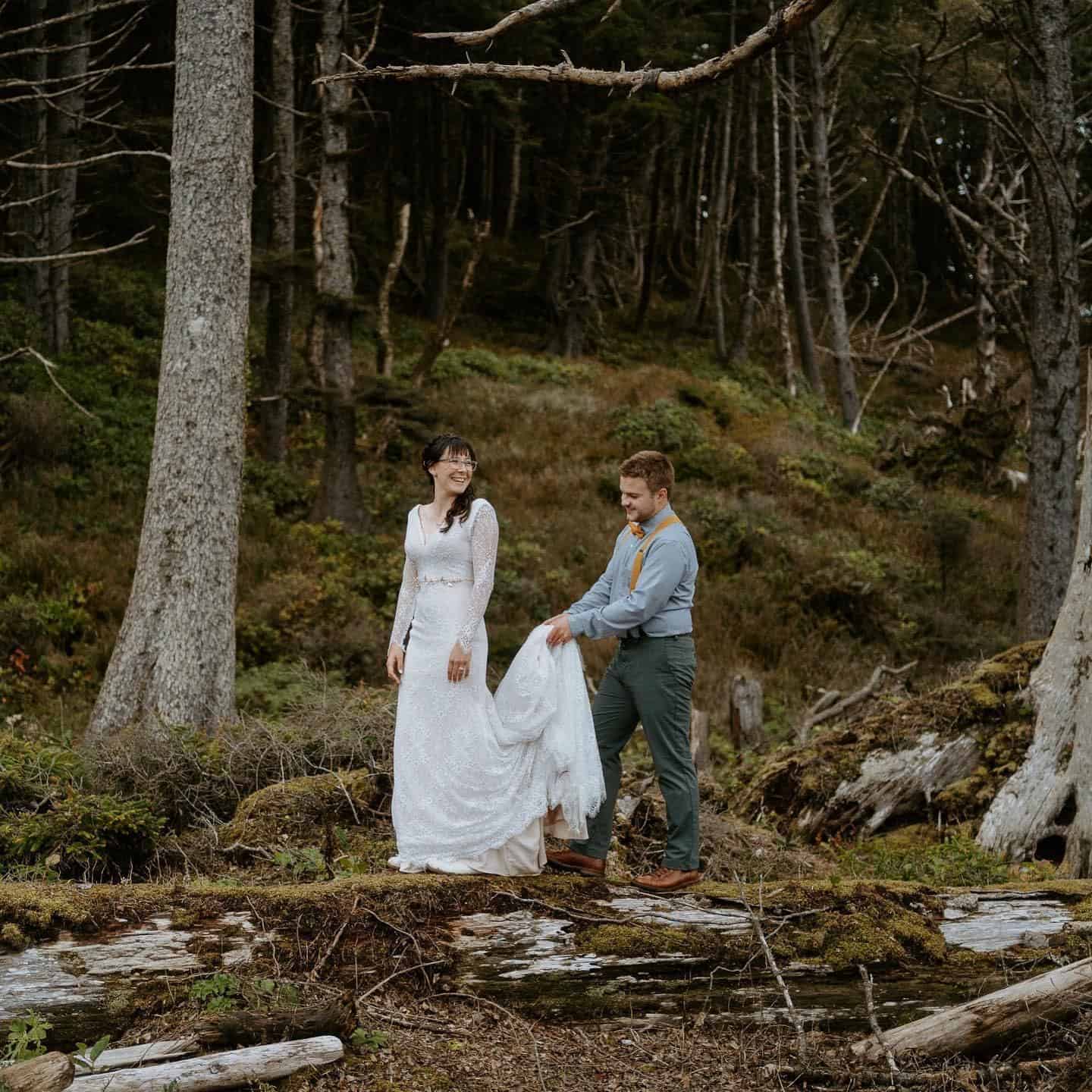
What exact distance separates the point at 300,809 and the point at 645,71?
5002 mm

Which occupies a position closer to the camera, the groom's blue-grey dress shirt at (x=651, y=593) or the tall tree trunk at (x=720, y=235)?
the groom's blue-grey dress shirt at (x=651, y=593)

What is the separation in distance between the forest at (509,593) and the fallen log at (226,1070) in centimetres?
1

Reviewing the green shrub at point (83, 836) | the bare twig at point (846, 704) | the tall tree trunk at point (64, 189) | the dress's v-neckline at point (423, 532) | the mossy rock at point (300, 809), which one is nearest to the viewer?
the dress's v-neckline at point (423, 532)

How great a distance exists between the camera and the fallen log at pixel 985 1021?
4.57 metres

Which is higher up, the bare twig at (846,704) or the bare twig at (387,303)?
the bare twig at (387,303)

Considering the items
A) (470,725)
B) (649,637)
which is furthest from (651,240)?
(470,725)

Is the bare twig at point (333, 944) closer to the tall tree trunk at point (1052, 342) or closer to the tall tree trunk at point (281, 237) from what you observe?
the tall tree trunk at point (1052, 342)

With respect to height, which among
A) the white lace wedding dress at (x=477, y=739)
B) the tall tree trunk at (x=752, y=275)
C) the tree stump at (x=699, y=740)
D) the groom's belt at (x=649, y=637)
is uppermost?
the tall tree trunk at (x=752, y=275)

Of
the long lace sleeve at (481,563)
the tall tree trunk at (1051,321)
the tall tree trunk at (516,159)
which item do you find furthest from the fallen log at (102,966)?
the tall tree trunk at (516,159)

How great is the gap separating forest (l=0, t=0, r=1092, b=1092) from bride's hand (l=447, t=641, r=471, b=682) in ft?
3.45

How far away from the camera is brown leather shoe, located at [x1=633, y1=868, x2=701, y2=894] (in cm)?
572

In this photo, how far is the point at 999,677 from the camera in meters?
8.59

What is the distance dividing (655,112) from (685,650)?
2581cm

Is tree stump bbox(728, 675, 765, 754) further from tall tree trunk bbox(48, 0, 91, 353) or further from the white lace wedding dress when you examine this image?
tall tree trunk bbox(48, 0, 91, 353)
